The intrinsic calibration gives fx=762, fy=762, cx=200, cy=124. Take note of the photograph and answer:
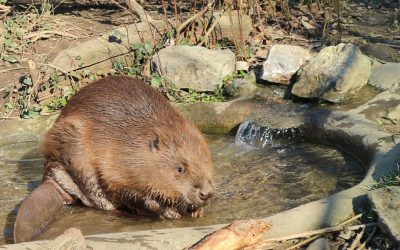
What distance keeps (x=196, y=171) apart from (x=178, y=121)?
1.56 feet

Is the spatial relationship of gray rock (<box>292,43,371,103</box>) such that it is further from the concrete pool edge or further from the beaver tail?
the beaver tail

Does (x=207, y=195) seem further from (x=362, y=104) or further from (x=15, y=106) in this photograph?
(x=15, y=106)

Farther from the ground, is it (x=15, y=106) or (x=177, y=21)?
(x=177, y=21)

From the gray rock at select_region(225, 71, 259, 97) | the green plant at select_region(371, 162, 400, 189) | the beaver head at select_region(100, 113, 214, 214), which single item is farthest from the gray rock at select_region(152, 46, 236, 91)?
the green plant at select_region(371, 162, 400, 189)

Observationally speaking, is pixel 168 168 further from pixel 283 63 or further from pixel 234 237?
pixel 283 63

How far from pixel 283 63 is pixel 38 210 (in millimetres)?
3128

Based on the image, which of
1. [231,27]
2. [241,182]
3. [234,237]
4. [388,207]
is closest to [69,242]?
[234,237]

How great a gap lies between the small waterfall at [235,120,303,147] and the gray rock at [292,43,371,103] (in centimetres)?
54

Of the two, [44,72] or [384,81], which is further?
[44,72]

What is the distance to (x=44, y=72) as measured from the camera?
7.96 meters

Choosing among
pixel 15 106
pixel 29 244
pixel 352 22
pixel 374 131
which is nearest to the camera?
pixel 29 244

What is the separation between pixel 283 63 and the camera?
24.1ft

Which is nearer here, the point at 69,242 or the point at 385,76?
the point at 69,242

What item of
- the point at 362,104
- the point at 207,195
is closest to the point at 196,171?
the point at 207,195
